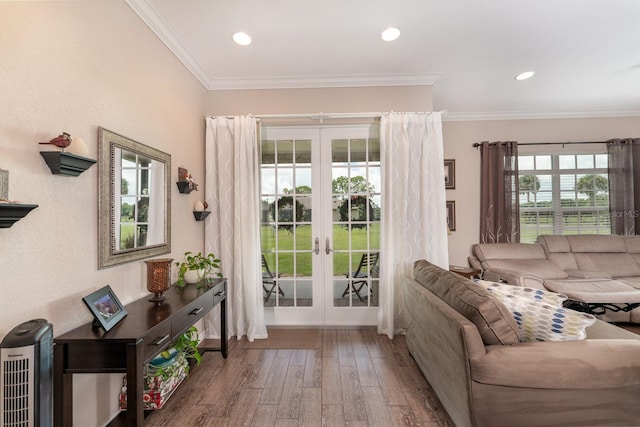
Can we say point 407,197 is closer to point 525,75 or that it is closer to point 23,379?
point 525,75

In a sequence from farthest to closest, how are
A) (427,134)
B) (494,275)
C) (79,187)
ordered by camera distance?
(494,275), (427,134), (79,187)

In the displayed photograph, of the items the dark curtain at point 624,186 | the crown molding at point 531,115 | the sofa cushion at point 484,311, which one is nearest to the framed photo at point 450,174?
the crown molding at point 531,115

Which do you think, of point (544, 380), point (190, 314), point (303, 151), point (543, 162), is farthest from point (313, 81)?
point (543, 162)

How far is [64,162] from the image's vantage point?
1.38 meters

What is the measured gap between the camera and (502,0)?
2.07m

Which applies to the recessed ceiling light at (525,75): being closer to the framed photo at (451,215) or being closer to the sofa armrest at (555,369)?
the framed photo at (451,215)

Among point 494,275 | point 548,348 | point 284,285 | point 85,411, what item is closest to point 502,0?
point 548,348

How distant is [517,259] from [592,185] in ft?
6.08

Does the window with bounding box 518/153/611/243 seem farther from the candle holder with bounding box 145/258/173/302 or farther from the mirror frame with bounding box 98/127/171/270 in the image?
the mirror frame with bounding box 98/127/171/270

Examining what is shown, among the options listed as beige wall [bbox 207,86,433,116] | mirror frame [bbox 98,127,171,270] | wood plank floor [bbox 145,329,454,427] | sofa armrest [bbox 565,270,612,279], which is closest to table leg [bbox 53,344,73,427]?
mirror frame [bbox 98,127,171,270]

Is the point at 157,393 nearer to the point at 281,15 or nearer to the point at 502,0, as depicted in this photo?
the point at 281,15

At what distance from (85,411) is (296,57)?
318 cm

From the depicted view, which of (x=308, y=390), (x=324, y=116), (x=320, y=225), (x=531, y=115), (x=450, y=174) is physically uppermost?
(x=531, y=115)

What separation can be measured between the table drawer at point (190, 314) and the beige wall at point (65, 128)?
425 millimetres
